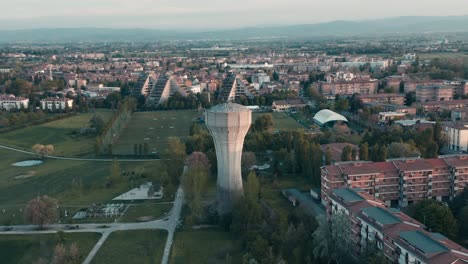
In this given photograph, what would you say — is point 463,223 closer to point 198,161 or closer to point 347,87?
point 198,161

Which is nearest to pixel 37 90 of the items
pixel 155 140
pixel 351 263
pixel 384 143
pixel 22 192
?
pixel 155 140

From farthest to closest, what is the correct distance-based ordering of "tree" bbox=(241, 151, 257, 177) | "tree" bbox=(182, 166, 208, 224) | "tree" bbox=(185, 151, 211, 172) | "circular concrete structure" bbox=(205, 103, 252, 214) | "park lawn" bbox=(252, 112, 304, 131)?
"park lawn" bbox=(252, 112, 304, 131) → "tree" bbox=(241, 151, 257, 177) → "tree" bbox=(185, 151, 211, 172) → "circular concrete structure" bbox=(205, 103, 252, 214) → "tree" bbox=(182, 166, 208, 224)

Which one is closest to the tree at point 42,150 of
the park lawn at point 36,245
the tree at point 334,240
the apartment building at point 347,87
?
the park lawn at point 36,245

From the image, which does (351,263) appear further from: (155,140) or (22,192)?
(155,140)

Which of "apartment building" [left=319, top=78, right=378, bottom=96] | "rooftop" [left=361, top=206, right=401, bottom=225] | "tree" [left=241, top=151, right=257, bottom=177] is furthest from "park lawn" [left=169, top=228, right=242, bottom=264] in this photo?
"apartment building" [left=319, top=78, right=378, bottom=96]

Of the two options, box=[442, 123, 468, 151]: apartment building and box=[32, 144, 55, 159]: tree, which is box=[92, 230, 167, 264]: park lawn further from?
box=[442, 123, 468, 151]: apartment building

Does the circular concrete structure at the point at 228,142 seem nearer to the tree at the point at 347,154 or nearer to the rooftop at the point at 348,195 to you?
the rooftop at the point at 348,195
